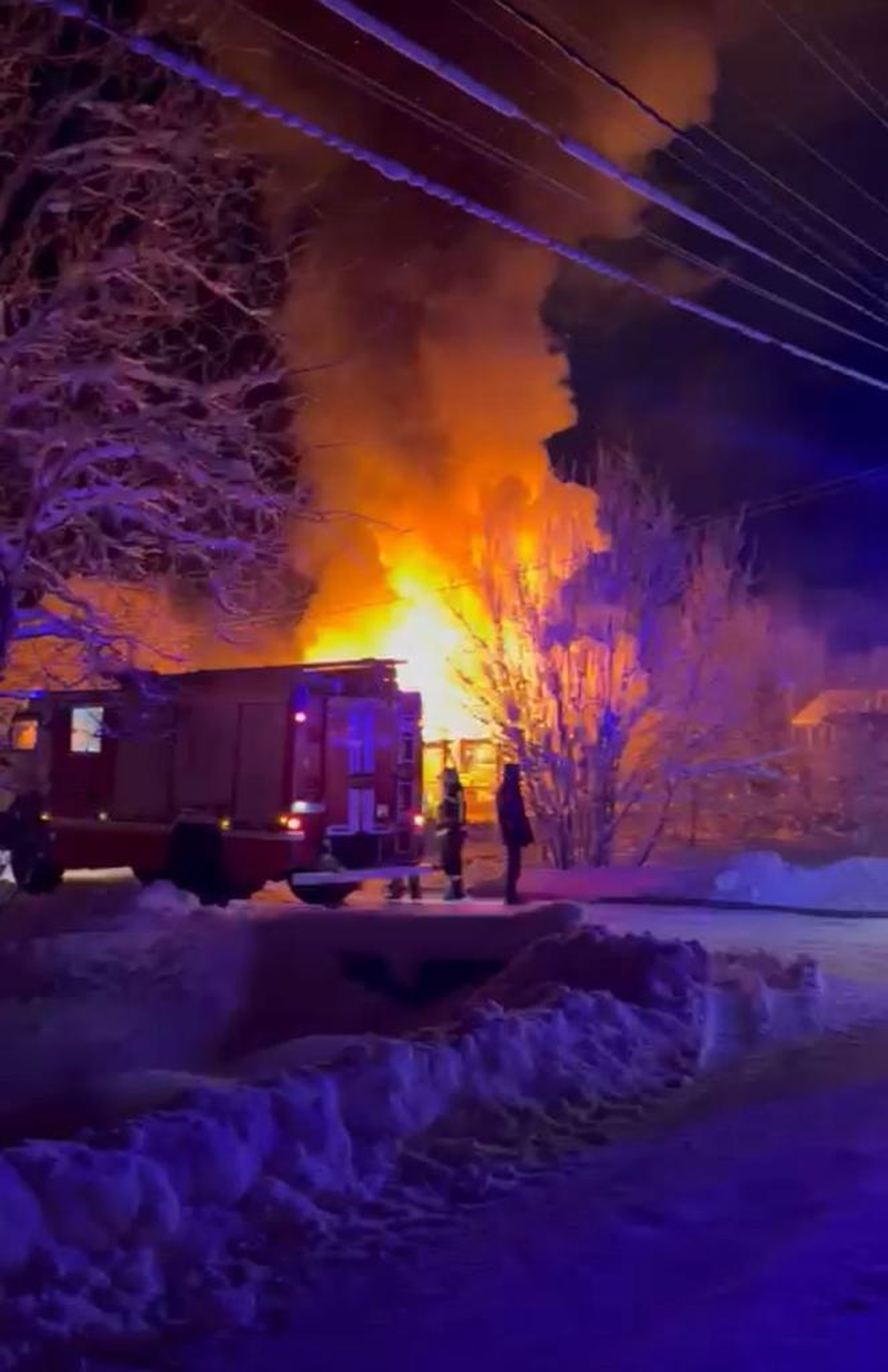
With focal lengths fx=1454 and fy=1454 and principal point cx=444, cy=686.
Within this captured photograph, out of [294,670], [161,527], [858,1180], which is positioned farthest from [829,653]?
[858,1180]

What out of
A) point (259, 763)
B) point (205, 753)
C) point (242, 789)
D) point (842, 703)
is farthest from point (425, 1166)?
point (842, 703)

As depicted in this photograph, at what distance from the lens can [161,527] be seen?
1270 centimetres

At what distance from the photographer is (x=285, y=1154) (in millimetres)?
5875

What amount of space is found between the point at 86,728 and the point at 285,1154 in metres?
13.9

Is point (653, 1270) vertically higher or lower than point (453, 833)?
lower

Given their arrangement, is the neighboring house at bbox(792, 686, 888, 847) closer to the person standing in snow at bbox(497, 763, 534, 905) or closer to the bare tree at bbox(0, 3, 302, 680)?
the person standing in snow at bbox(497, 763, 534, 905)

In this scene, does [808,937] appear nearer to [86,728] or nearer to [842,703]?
[86,728]

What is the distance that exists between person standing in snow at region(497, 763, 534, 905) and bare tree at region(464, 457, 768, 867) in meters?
5.06

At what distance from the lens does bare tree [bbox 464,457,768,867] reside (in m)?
22.6

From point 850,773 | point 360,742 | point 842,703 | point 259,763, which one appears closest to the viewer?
point 259,763

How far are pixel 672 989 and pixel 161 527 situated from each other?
627 centimetres

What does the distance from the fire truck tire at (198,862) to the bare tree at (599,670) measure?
6962mm

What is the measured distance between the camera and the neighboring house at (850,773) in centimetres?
3106

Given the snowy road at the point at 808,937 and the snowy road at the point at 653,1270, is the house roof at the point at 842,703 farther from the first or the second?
the snowy road at the point at 653,1270
